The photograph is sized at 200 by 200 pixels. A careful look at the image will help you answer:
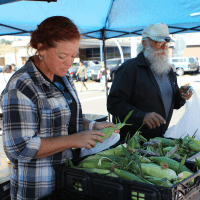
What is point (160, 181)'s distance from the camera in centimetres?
123

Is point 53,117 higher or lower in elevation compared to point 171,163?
higher

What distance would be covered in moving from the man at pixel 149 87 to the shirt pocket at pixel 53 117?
108cm

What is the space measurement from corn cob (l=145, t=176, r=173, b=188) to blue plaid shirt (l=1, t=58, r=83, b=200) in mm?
510

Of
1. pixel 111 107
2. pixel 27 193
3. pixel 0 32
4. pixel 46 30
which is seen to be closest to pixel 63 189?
pixel 27 193

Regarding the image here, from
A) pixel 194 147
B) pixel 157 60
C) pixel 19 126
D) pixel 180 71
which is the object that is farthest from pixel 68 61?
pixel 180 71

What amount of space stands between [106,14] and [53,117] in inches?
113

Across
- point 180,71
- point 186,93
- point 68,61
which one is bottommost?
point 186,93

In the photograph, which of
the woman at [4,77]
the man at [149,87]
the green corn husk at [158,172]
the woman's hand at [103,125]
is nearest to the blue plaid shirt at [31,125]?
the woman's hand at [103,125]

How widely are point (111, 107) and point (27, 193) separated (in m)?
1.37

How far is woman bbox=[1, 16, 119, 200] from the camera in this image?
4.07ft

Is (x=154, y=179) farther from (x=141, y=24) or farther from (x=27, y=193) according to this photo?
(x=141, y=24)

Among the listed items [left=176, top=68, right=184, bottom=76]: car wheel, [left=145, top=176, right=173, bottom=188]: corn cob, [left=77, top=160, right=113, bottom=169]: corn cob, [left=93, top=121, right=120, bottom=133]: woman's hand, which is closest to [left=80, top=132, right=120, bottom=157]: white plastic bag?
[left=93, top=121, right=120, bottom=133]: woman's hand

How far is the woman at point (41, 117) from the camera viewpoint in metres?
1.24

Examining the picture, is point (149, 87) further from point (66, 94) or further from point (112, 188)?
point (112, 188)
